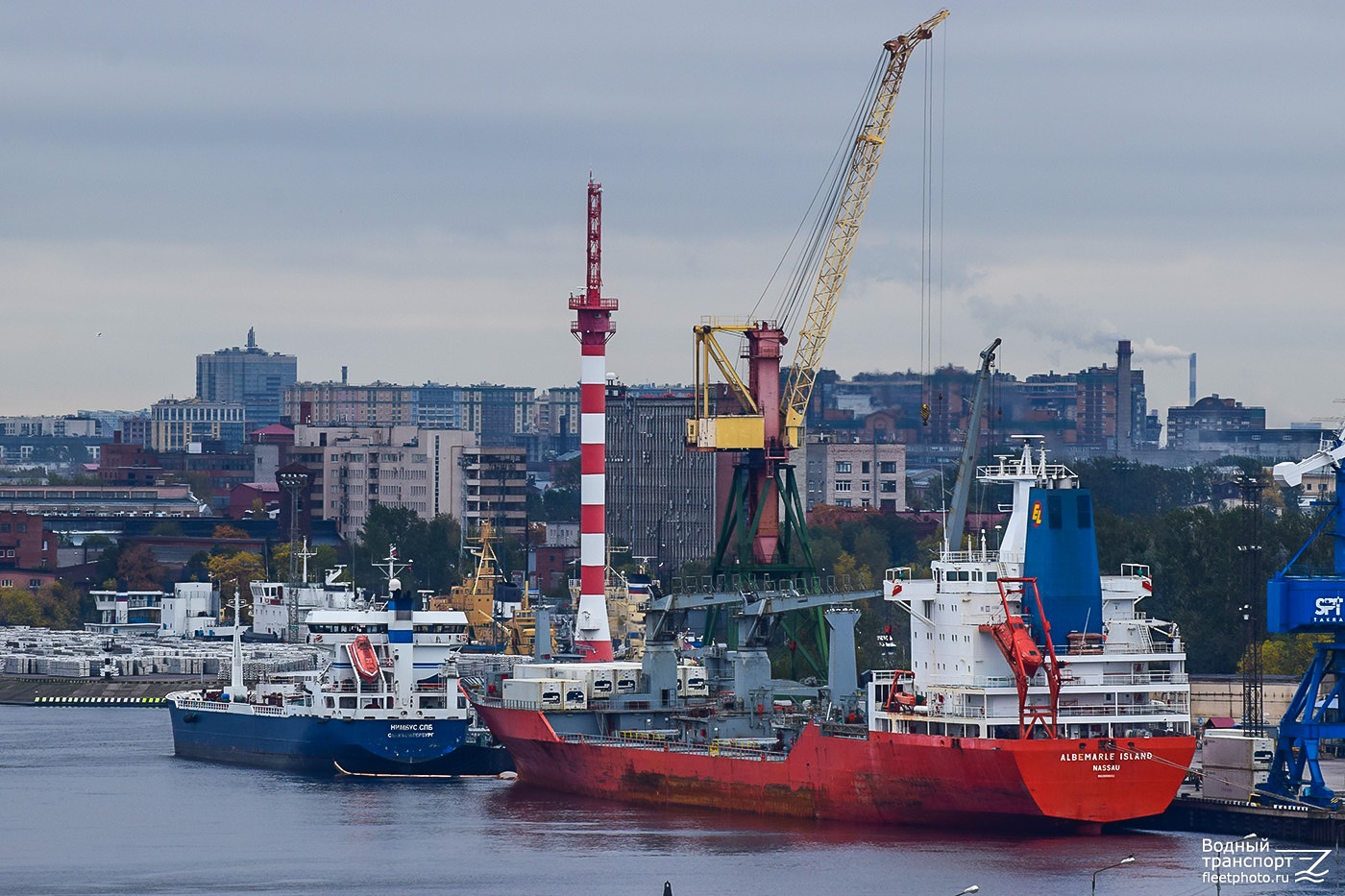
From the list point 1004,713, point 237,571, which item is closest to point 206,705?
point 1004,713

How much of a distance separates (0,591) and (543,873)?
128 metres

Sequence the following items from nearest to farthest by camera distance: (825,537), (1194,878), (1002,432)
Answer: (1194,878) < (825,537) < (1002,432)

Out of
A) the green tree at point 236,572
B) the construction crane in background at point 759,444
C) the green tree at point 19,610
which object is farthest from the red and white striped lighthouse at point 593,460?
the green tree at point 19,610

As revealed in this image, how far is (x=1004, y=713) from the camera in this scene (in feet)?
215

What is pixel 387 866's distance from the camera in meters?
64.1

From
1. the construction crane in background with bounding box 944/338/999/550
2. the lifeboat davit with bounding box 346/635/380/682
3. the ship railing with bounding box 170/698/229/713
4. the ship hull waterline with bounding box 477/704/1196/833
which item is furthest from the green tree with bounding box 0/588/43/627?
the ship hull waterline with bounding box 477/704/1196/833

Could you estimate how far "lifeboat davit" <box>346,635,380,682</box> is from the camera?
87312mm

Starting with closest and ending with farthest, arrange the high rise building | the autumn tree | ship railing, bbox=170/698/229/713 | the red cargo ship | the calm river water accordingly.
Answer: the calm river water, the red cargo ship, ship railing, bbox=170/698/229/713, the autumn tree, the high rise building

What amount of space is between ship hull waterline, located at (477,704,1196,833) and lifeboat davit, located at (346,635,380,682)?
501 inches

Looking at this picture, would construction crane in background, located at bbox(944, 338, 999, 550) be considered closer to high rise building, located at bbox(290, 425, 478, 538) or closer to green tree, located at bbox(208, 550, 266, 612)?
green tree, located at bbox(208, 550, 266, 612)

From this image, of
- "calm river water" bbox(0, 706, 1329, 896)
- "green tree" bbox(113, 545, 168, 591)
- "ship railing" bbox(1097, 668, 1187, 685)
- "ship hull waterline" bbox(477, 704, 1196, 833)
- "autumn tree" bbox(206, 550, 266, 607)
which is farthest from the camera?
"green tree" bbox(113, 545, 168, 591)

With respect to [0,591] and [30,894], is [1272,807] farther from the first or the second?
[0,591]

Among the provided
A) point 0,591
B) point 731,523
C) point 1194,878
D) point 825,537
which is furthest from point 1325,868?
point 0,591

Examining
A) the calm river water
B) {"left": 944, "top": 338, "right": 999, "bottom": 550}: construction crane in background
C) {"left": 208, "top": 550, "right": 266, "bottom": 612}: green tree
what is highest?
{"left": 944, "top": 338, "right": 999, "bottom": 550}: construction crane in background
